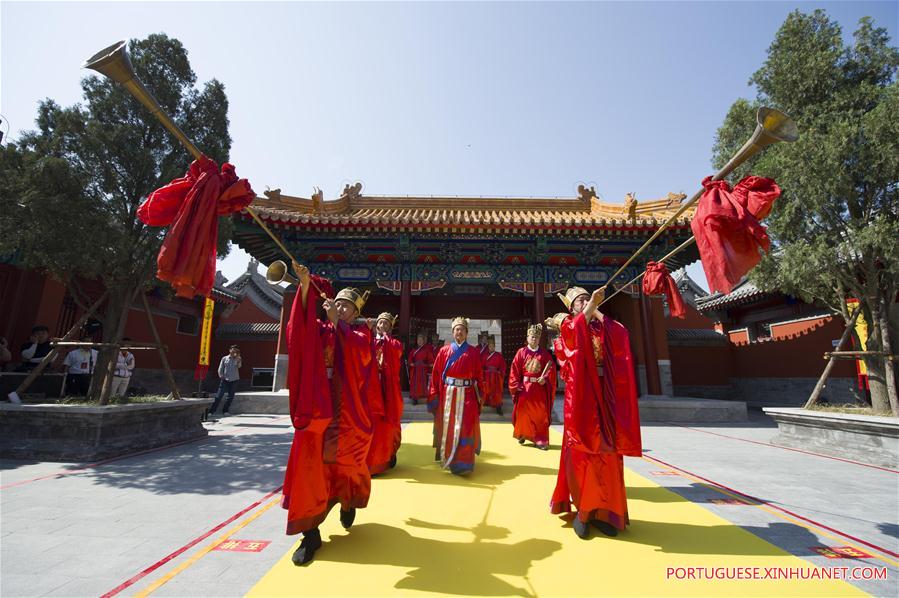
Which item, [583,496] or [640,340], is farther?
[640,340]

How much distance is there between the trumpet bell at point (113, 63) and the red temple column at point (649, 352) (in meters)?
10.7

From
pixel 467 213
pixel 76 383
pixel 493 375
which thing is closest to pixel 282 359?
pixel 76 383

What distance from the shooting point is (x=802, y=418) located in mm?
6312

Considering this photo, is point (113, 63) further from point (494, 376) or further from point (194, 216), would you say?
point (494, 376)

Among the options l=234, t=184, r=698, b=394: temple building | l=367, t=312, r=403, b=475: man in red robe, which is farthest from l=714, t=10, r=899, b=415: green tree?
l=367, t=312, r=403, b=475: man in red robe

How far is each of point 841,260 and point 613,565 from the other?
6853 mm

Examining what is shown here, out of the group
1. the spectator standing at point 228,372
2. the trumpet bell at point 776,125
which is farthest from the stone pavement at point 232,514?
the spectator standing at point 228,372

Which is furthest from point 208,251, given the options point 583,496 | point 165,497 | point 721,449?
point 721,449

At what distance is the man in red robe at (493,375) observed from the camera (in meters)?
8.02

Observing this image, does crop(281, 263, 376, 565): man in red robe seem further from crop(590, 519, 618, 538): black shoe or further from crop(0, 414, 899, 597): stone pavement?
crop(590, 519, 618, 538): black shoe

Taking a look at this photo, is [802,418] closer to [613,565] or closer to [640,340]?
[640,340]

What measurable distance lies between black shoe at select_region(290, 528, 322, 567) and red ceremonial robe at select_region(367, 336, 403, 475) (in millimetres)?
1448

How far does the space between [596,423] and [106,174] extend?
7.48 metres

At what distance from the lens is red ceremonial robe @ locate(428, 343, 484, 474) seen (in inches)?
180
